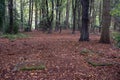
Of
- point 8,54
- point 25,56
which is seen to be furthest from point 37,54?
point 8,54

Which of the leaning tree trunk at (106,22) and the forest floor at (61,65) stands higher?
the leaning tree trunk at (106,22)

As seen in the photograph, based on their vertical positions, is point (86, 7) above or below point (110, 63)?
above

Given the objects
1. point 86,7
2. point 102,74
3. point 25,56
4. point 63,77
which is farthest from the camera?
point 86,7

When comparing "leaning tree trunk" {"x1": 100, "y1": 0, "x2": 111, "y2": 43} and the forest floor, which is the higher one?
"leaning tree trunk" {"x1": 100, "y1": 0, "x2": 111, "y2": 43}

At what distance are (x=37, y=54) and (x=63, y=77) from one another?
3.07m

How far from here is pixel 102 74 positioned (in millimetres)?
6793

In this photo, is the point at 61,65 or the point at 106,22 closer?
Result: the point at 61,65

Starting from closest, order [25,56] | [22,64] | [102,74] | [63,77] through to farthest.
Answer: [63,77] → [102,74] → [22,64] → [25,56]

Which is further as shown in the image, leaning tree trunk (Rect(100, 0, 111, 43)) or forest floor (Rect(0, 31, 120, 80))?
leaning tree trunk (Rect(100, 0, 111, 43))

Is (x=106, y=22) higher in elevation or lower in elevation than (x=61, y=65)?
higher

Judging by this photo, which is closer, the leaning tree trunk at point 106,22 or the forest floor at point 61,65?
the forest floor at point 61,65

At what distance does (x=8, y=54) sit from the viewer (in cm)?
912

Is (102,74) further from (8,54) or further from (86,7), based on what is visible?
(86,7)

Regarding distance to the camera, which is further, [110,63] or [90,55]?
[90,55]
